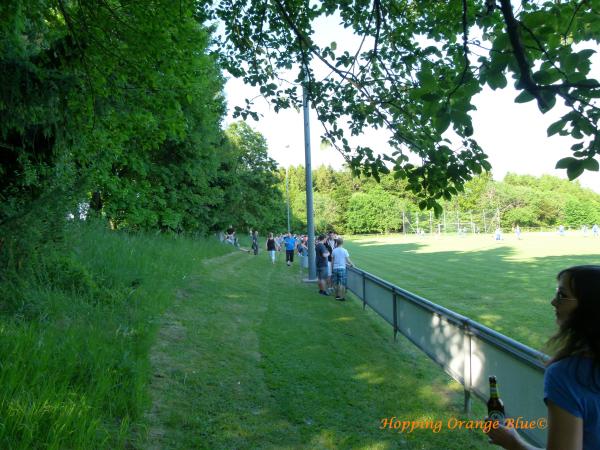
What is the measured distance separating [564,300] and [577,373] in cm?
30

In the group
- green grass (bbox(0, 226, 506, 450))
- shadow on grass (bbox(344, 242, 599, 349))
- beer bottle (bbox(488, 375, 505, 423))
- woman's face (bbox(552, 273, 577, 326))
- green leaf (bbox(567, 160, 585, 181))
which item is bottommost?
shadow on grass (bbox(344, 242, 599, 349))

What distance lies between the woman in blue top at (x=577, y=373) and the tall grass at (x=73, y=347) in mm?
3116

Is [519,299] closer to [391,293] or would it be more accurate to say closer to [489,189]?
[391,293]

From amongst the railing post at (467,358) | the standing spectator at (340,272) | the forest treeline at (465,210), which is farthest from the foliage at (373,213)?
the railing post at (467,358)

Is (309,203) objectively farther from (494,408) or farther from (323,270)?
(494,408)

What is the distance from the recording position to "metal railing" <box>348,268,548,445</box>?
360 cm

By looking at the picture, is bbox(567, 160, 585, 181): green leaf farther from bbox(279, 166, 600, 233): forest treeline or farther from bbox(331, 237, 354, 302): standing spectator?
bbox(279, 166, 600, 233): forest treeline

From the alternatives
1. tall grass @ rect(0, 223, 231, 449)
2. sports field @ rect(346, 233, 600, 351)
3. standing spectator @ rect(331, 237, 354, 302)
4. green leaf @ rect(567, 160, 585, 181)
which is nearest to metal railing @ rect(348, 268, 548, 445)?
green leaf @ rect(567, 160, 585, 181)

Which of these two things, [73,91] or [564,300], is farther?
[73,91]

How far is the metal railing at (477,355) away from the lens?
11.8ft

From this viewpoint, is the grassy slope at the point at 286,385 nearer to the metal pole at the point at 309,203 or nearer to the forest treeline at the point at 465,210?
the metal pole at the point at 309,203

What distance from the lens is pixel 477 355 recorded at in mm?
4676

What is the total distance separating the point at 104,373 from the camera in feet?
13.8

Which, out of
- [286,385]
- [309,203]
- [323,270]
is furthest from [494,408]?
[309,203]
